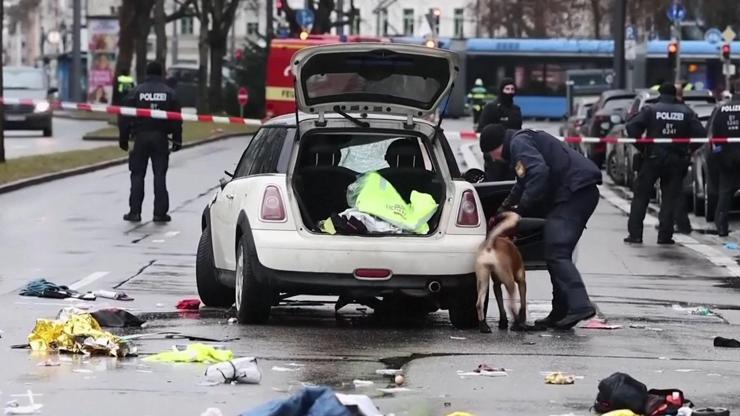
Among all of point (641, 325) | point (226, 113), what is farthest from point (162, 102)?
point (226, 113)

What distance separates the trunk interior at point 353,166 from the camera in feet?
37.7

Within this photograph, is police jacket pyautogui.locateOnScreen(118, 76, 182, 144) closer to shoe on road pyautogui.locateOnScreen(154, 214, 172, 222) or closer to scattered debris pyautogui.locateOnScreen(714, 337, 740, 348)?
shoe on road pyautogui.locateOnScreen(154, 214, 172, 222)

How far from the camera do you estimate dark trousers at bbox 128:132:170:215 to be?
66.8ft

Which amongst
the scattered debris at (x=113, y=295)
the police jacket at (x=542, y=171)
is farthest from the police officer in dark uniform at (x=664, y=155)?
the scattered debris at (x=113, y=295)

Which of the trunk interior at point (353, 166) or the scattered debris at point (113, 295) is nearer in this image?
the trunk interior at point (353, 166)

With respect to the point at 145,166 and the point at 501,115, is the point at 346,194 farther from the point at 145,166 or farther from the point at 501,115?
the point at 145,166

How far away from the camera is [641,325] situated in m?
11.8

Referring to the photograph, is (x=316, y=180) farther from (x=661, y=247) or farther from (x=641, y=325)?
(x=661, y=247)

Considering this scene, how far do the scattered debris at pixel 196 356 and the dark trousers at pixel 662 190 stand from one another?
1028cm

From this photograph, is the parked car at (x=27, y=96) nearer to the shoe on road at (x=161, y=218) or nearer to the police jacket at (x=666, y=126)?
the shoe on road at (x=161, y=218)

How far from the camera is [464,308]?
446 inches

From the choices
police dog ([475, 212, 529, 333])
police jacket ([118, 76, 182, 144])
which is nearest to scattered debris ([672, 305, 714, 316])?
police dog ([475, 212, 529, 333])

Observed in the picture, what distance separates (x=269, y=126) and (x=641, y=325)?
2.83 meters

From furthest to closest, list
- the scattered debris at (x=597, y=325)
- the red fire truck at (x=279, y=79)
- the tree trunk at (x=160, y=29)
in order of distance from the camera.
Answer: the tree trunk at (x=160, y=29) → the red fire truck at (x=279, y=79) → the scattered debris at (x=597, y=325)
